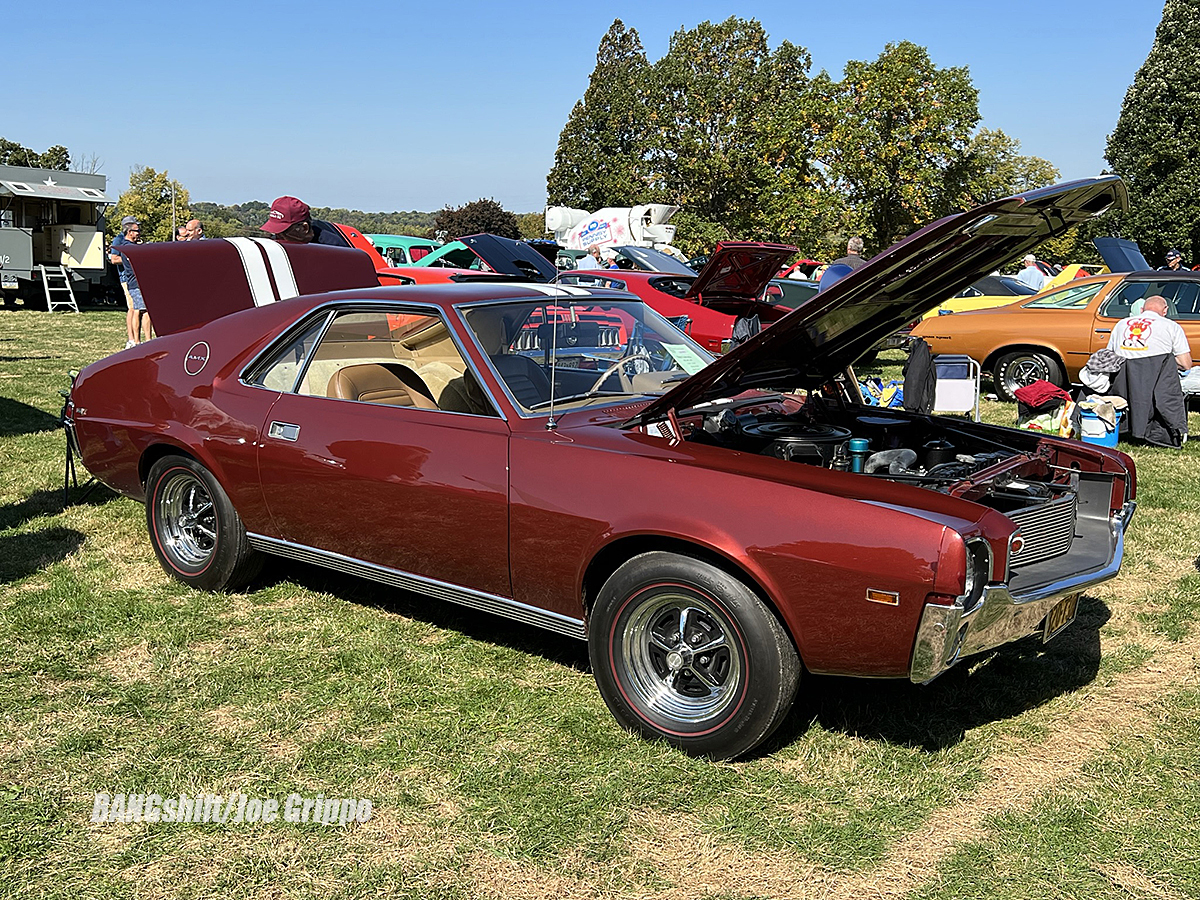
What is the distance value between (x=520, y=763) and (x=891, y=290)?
84.2 inches

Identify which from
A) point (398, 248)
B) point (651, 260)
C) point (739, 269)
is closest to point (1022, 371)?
point (739, 269)

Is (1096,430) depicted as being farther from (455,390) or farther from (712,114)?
(712,114)

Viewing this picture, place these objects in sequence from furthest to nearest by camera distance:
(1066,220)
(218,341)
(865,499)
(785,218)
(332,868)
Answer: (785,218), (218,341), (1066,220), (865,499), (332,868)

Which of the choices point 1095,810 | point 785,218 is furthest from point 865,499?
point 785,218

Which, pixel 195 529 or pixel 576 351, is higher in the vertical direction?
pixel 576 351

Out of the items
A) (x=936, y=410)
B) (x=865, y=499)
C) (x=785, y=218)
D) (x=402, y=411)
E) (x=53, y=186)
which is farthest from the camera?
(x=785, y=218)

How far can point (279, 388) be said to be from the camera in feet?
15.4

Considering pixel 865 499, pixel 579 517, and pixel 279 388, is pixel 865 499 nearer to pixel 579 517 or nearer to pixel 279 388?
pixel 579 517

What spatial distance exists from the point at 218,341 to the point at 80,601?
1.38m

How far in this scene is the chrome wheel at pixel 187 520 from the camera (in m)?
5.06

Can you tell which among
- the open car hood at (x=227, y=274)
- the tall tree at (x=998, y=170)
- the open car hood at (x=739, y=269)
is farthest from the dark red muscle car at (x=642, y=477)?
the tall tree at (x=998, y=170)

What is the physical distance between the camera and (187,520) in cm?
517

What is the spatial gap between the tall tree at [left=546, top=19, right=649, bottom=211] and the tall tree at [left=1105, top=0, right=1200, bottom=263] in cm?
2408

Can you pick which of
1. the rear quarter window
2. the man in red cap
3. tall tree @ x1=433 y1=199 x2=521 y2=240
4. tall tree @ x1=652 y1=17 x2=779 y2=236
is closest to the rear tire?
the rear quarter window
